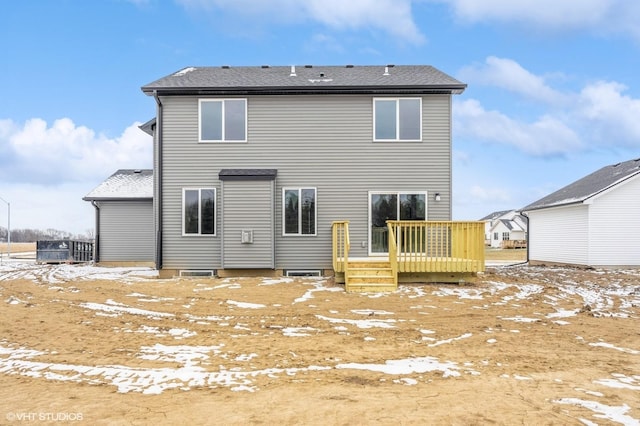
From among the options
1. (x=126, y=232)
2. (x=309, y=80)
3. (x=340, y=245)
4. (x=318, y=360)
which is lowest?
(x=318, y=360)

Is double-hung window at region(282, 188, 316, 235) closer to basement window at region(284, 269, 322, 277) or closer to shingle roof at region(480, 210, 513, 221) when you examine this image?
basement window at region(284, 269, 322, 277)

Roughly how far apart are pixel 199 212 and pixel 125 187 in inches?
317

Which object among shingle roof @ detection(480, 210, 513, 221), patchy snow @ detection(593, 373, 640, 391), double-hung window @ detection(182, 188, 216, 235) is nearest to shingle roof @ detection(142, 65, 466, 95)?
double-hung window @ detection(182, 188, 216, 235)

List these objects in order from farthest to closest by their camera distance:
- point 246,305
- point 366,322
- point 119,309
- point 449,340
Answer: point 246,305 → point 119,309 → point 366,322 → point 449,340

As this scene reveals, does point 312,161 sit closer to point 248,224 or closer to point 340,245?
point 248,224

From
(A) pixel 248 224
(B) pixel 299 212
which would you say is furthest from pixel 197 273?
(B) pixel 299 212

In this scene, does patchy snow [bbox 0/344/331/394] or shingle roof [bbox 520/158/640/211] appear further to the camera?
shingle roof [bbox 520/158/640/211]

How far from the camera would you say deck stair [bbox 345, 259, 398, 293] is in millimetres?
9766

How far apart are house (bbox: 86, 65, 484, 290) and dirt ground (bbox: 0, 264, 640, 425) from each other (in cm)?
371

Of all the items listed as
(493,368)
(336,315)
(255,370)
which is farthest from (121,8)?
(493,368)

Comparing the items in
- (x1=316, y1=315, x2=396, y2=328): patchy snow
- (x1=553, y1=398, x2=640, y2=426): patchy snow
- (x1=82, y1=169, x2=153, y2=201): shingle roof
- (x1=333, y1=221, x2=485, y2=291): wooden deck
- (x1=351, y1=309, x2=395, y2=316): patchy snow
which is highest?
(x1=82, y1=169, x2=153, y2=201): shingle roof

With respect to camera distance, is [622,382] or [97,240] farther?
[97,240]

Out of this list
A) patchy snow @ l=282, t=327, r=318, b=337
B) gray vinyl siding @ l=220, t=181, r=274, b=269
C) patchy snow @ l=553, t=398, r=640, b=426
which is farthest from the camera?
gray vinyl siding @ l=220, t=181, r=274, b=269

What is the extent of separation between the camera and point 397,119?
41.2ft
